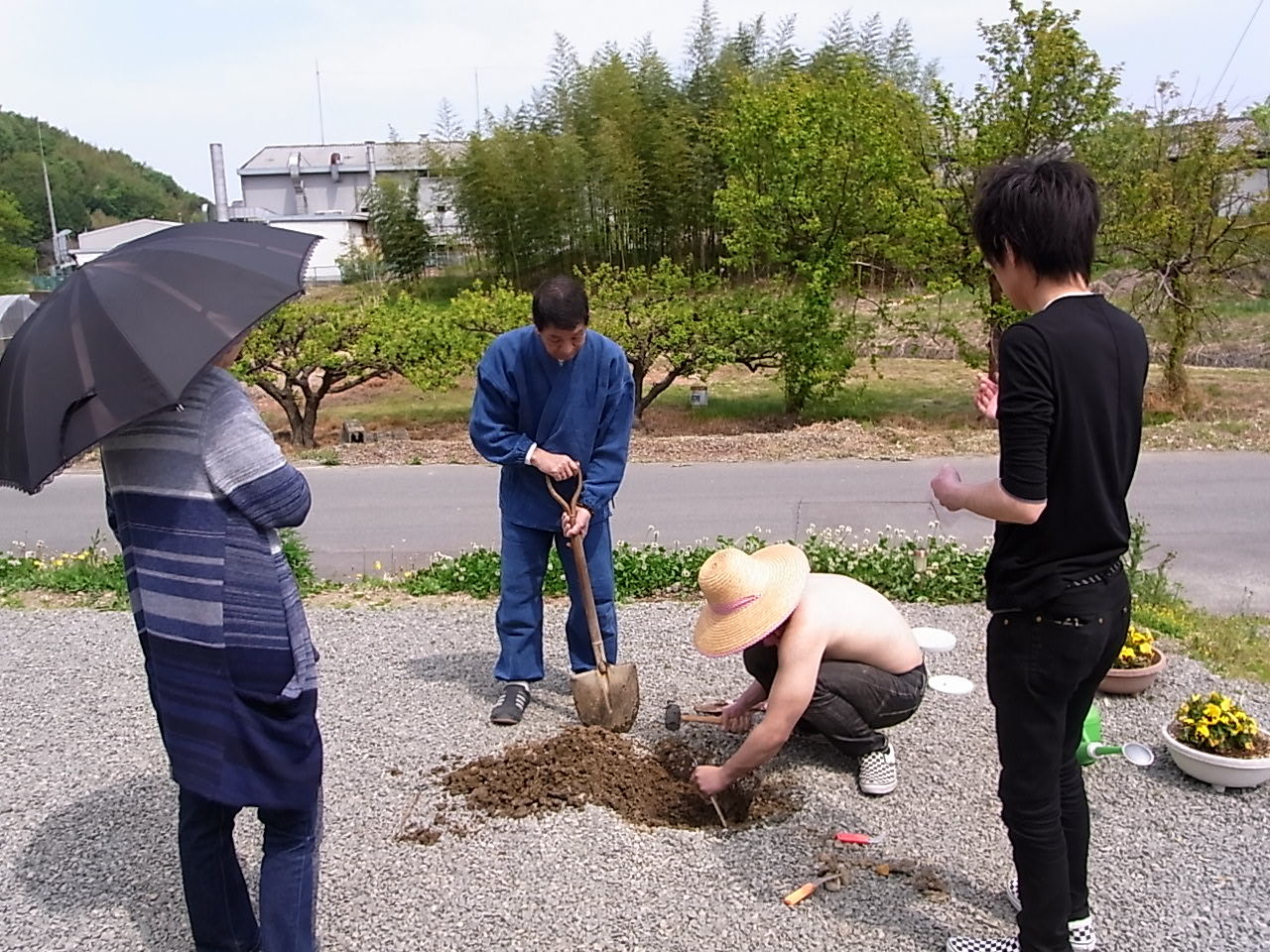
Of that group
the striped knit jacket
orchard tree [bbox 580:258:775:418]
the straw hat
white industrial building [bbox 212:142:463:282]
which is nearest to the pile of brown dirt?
the straw hat

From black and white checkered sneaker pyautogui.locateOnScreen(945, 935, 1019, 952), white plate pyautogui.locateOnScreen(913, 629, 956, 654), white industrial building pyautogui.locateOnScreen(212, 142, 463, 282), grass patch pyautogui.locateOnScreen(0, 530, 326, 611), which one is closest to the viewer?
black and white checkered sneaker pyautogui.locateOnScreen(945, 935, 1019, 952)

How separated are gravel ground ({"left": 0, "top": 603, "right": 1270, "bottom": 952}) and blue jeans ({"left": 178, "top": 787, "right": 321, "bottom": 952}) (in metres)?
0.32

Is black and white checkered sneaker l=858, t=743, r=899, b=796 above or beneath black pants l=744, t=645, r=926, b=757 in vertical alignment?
beneath

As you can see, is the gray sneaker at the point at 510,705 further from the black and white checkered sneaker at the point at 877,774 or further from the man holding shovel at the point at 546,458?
the black and white checkered sneaker at the point at 877,774

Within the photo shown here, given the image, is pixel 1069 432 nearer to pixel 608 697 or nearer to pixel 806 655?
pixel 806 655

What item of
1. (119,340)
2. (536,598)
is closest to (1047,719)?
(119,340)

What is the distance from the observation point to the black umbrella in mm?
1954

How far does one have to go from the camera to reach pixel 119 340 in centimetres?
199

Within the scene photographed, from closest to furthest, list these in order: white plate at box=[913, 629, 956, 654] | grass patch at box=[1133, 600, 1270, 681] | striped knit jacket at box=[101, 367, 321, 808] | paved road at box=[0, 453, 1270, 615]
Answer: striped knit jacket at box=[101, 367, 321, 808] → white plate at box=[913, 629, 956, 654] → grass patch at box=[1133, 600, 1270, 681] → paved road at box=[0, 453, 1270, 615]

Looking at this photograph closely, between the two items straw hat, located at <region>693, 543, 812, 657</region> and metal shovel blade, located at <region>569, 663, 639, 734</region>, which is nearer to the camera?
straw hat, located at <region>693, 543, 812, 657</region>

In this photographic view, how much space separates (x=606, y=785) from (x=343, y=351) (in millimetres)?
9041

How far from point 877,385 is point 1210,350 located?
564 centimetres

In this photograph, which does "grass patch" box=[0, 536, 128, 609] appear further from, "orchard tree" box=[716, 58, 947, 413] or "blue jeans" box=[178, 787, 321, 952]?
"orchard tree" box=[716, 58, 947, 413]

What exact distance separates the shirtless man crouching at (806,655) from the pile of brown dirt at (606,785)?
188mm
